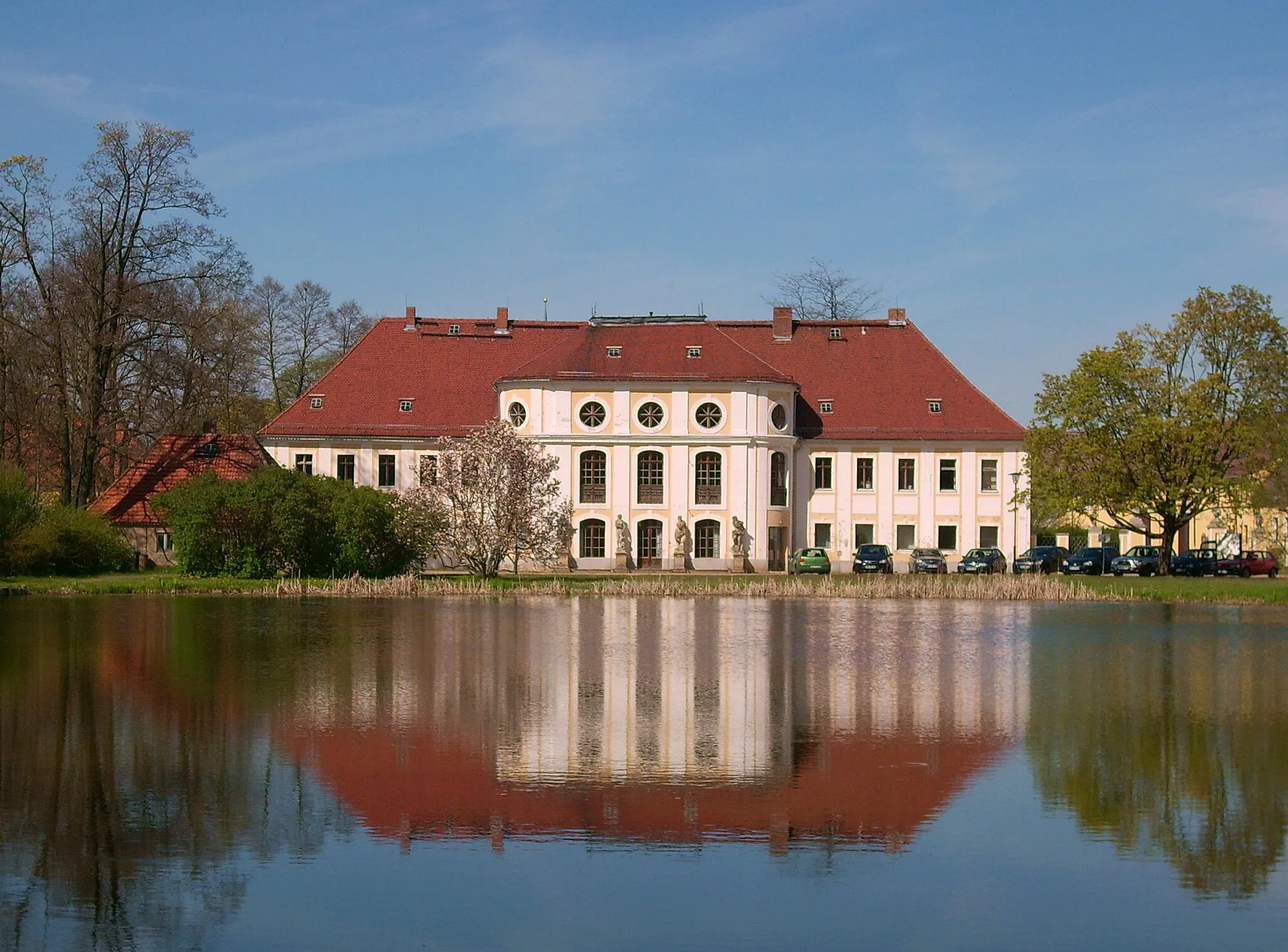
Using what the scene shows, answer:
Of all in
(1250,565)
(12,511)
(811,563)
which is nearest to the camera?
(12,511)

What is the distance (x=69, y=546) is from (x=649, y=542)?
24668 millimetres

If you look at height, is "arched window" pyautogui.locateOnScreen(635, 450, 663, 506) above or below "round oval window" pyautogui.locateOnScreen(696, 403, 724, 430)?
A: below

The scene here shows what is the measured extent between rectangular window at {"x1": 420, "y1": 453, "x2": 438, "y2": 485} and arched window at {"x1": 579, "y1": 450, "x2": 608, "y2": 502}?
7.87 metres

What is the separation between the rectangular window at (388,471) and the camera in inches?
2665

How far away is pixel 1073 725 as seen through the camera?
19.0 metres

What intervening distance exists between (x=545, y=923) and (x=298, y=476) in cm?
4140

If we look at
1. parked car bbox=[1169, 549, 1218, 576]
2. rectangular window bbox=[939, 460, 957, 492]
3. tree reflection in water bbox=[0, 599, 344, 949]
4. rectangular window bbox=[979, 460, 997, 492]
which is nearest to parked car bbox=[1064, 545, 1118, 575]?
parked car bbox=[1169, 549, 1218, 576]

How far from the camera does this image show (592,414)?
6462cm

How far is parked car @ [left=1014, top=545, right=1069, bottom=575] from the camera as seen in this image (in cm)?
6400

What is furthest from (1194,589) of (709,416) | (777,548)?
(709,416)

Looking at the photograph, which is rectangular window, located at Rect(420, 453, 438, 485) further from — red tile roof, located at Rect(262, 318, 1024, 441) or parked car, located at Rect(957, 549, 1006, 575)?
parked car, located at Rect(957, 549, 1006, 575)

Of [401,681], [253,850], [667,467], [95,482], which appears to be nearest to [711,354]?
[667,467]

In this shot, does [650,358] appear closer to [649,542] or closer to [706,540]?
[649,542]

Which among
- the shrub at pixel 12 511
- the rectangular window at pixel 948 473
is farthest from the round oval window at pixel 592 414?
the shrub at pixel 12 511
